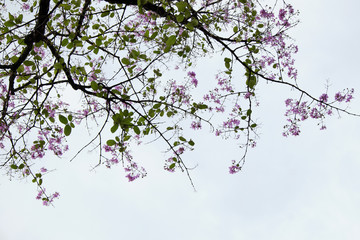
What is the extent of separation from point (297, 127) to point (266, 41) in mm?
1913

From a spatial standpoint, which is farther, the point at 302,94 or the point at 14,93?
the point at 14,93

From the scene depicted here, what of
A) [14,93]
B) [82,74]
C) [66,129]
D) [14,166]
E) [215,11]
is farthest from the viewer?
[14,93]

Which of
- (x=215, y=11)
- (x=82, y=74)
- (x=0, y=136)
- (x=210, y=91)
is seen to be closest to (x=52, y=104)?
(x=0, y=136)

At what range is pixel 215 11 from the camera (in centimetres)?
455

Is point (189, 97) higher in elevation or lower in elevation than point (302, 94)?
higher

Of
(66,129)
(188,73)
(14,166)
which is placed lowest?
(66,129)

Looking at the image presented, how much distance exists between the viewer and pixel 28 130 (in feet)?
13.8

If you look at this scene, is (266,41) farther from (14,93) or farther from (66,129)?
(14,93)

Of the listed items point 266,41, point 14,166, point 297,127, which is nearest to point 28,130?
point 14,166

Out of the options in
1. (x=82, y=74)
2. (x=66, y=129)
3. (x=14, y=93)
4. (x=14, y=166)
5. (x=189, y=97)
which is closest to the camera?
(x=66, y=129)

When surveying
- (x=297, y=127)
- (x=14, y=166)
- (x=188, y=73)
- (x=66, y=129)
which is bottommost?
(x=66, y=129)

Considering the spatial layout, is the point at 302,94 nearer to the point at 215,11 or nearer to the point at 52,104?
the point at 215,11

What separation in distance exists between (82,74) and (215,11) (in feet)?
8.73

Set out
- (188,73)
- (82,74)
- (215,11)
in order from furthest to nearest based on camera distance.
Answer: (188,73), (215,11), (82,74)
